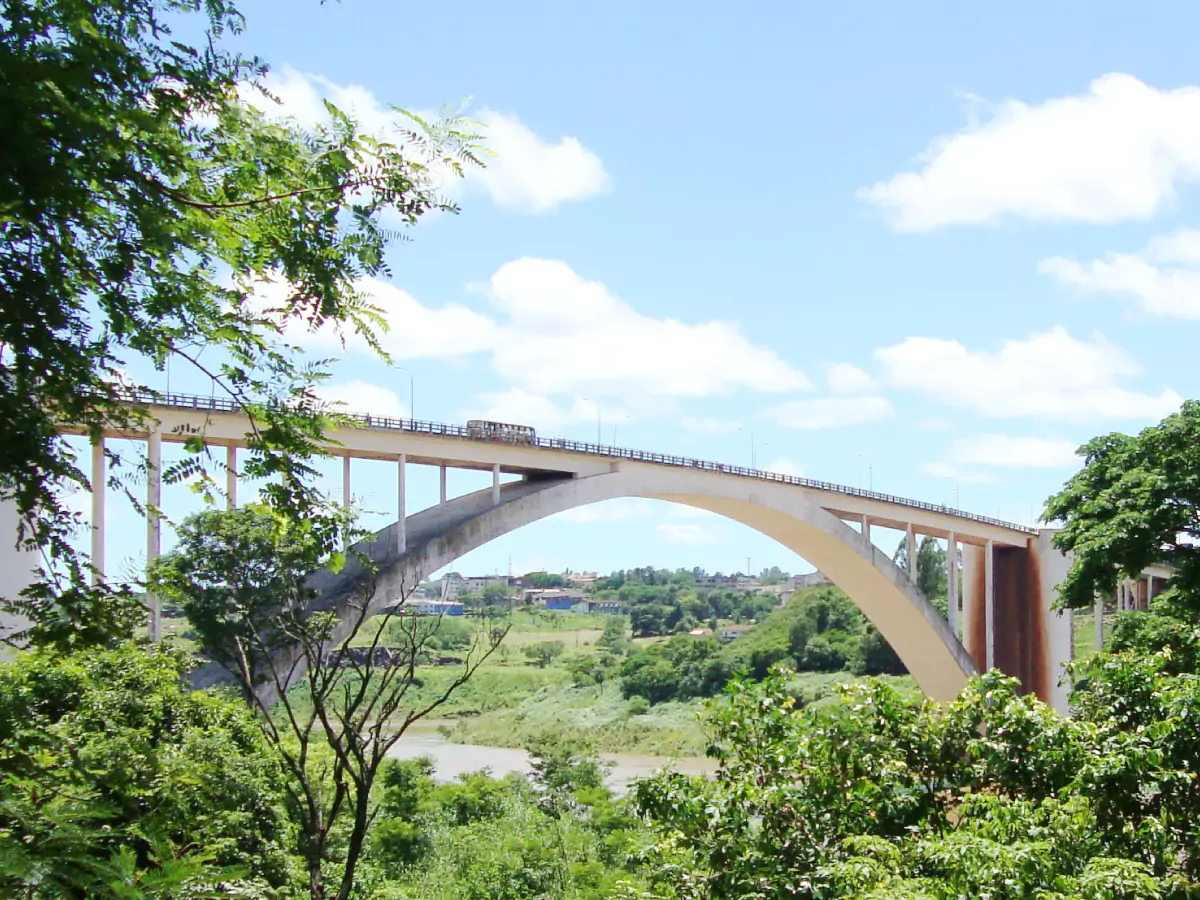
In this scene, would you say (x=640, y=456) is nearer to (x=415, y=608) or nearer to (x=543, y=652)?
(x=415, y=608)

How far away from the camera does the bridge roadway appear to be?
2317cm

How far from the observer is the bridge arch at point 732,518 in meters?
24.0

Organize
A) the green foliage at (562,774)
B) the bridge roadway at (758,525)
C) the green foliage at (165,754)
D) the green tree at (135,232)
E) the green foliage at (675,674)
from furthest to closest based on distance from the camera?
the green foliage at (675,674), the green foliage at (562,774), the bridge roadway at (758,525), the green foliage at (165,754), the green tree at (135,232)

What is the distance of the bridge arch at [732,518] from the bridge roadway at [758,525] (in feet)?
0.14

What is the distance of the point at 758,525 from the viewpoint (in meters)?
34.8

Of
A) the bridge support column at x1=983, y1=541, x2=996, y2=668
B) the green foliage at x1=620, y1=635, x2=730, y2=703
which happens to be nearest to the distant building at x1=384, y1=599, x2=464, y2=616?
the bridge support column at x1=983, y1=541, x2=996, y2=668

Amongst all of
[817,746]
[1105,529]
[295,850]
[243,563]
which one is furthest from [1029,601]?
[817,746]

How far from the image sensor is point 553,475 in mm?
28203

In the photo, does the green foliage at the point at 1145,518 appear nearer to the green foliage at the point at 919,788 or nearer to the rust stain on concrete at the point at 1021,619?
the green foliage at the point at 919,788

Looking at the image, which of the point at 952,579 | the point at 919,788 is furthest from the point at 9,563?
the point at 952,579

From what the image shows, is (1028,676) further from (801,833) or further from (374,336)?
(374,336)

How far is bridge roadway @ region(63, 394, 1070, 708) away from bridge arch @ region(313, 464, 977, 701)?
4 cm

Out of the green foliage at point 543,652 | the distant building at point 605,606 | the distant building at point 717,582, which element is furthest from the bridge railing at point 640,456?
the distant building at point 717,582

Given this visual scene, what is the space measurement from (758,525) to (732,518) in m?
0.87
